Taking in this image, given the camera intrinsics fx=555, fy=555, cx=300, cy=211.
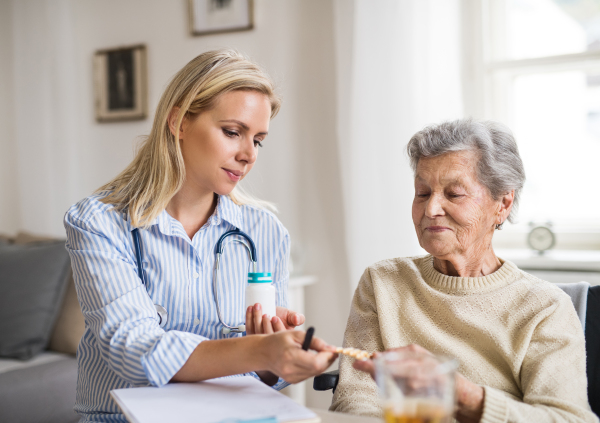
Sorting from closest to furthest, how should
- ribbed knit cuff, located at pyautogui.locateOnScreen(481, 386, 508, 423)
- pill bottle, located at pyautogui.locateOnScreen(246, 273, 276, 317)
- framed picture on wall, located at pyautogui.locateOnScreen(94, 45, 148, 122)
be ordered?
1. ribbed knit cuff, located at pyautogui.locateOnScreen(481, 386, 508, 423)
2. pill bottle, located at pyautogui.locateOnScreen(246, 273, 276, 317)
3. framed picture on wall, located at pyautogui.locateOnScreen(94, 45, 148, 122)

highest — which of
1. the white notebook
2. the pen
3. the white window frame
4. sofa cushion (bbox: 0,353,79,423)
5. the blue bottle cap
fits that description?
the white window frame

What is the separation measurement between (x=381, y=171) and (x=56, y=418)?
166 cm

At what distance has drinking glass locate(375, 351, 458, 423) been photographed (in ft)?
2.27

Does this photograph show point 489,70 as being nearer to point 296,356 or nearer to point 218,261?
point 218,261

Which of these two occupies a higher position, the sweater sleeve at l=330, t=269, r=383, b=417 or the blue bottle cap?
the blue bottle cap

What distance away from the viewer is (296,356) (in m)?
0.93

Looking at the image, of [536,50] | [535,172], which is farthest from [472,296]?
[536,50]

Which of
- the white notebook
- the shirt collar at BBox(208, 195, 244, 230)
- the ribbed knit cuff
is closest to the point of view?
the white notebook

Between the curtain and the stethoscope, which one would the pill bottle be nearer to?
the stethoscope

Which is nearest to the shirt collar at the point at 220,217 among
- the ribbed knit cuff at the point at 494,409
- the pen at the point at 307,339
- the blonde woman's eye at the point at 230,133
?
the blonde woman's eye at the point at 230,133

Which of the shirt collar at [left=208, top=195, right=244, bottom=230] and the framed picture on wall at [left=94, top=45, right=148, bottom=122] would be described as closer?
the shirt collar at [left=208, top=195, right=244, bottom=230]

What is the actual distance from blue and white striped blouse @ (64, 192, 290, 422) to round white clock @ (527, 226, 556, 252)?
1299mm

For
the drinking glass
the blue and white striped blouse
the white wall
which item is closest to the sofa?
the blue and white striped blouse

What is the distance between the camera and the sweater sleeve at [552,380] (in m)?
1.04
